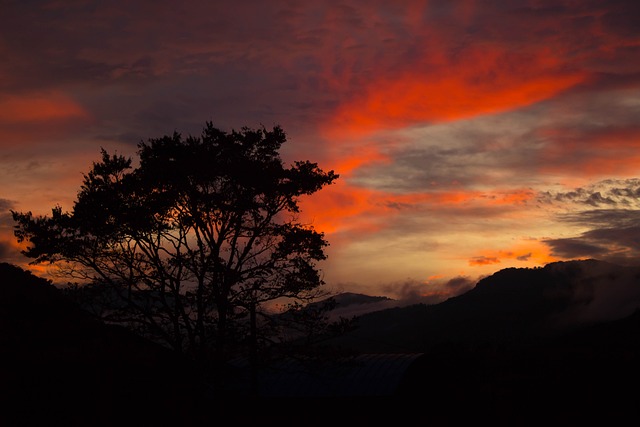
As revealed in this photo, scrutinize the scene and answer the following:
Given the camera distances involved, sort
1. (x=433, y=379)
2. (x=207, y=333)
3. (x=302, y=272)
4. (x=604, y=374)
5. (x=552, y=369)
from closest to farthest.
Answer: (x=207, y=333)
(x=302, y=272)
(x=433, y=379)
(x=604, y=374)
(x=552, y=369)

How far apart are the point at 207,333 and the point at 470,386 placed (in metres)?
17.3

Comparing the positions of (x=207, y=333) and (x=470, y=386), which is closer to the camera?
(x=207, y=333)

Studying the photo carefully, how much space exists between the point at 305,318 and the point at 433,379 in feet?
33.0

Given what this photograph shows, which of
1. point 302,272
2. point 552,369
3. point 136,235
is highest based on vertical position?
point 136,235

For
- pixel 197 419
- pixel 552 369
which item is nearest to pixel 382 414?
pixel 197 419

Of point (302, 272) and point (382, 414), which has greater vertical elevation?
point (302, 272)

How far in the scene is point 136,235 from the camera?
29156 mm

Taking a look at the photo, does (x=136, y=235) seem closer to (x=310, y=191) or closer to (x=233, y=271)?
(x=233, y=271)

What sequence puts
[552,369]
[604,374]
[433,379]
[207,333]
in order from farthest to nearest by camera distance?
[552,369] → [604,374] → [433,379] → [207,333]

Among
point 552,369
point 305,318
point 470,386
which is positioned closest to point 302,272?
point 305,318

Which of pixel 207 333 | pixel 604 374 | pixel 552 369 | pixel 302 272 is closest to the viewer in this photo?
pixel 207 333

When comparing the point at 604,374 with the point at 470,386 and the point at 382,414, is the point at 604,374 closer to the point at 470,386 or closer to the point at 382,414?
the point at 470,386

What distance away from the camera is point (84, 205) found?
93.8 feet

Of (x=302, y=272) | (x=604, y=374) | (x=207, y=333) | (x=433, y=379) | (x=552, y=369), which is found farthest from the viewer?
(x=552, y=369)
